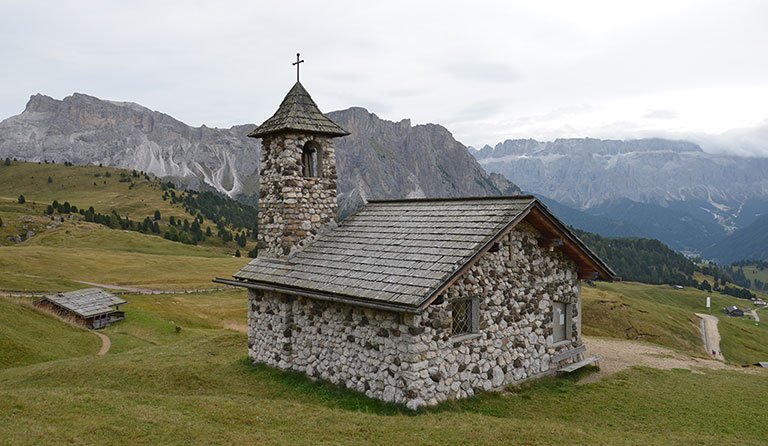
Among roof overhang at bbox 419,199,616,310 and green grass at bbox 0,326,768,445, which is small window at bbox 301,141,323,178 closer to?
green grass at bbox 0,326,768,445

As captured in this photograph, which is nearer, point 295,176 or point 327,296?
point 327,296

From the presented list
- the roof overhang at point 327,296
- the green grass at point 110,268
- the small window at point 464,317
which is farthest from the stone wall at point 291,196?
the green grass at point 110,268

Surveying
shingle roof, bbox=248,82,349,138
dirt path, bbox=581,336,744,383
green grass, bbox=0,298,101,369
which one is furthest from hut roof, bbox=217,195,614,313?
green grass, bbox=0,298,101,369

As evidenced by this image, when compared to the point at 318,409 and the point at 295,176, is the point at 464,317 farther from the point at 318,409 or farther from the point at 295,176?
the point at 295,176

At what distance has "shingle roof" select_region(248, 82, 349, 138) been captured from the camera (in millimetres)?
20938

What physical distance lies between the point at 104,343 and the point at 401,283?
2670 centimetres

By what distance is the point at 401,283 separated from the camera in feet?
50.8

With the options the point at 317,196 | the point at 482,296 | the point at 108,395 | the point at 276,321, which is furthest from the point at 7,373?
the point at 482,296

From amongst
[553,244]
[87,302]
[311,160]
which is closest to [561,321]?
[553,244]

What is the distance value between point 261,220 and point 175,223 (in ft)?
516

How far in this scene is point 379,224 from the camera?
2017 cm

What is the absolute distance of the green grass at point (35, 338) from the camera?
27109 mm

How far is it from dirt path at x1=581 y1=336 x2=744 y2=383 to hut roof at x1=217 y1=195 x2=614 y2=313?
4002mm

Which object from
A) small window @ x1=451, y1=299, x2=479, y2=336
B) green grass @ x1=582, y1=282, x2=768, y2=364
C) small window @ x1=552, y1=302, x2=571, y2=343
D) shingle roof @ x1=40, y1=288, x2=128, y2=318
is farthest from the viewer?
green grass @ x1=582, y1=282, x2=768, y2=364
